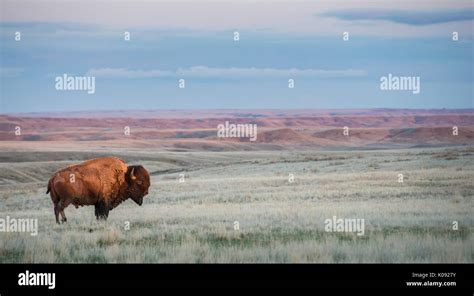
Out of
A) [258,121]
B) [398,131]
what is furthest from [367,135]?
[258,121]

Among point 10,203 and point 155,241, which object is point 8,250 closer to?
point 155,241

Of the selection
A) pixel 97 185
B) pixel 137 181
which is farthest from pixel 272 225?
pixel 97 185

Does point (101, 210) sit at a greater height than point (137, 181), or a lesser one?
lesser

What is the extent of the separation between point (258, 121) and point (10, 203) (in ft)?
524

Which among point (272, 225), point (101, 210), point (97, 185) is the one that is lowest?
point (272, 225)

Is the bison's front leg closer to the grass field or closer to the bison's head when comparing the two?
the grass field

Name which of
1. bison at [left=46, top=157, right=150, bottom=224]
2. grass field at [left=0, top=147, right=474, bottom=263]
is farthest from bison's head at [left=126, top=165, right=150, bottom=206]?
grass field at [left=0, top=147, right=474, bottom=263]

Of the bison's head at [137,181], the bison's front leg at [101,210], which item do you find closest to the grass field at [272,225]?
the bison's front leg at [101,210]

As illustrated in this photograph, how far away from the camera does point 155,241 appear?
16.5 metres

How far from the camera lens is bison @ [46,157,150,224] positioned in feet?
63.4

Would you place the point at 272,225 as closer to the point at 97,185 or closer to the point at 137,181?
the point at 137,181

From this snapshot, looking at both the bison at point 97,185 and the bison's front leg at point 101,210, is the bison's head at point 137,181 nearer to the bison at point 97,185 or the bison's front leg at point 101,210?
the bison at point 97,185

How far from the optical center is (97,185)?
19.7 metres
